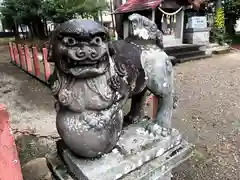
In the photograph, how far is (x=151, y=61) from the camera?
1.27 metres

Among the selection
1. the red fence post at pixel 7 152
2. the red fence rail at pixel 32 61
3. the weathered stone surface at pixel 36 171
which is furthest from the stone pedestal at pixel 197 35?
the red fence post at pixel 7 152

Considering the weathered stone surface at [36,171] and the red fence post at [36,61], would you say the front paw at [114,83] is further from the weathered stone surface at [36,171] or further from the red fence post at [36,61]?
the red fence post at [36,61]

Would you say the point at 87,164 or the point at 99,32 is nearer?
the point at 99,32

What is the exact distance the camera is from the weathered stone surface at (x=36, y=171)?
2027mm

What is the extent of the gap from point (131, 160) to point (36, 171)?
1257 millimetres

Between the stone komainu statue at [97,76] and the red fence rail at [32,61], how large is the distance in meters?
4.19

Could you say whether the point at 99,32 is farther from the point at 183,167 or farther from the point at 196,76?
the point at 196,76

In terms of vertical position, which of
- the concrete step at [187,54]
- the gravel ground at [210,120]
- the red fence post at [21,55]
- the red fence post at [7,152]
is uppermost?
the red fence post at [7,152]

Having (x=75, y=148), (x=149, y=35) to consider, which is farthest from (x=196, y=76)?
(x=75, y=148)

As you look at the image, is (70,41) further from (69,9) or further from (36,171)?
(69,9)

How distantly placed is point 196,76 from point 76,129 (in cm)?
541

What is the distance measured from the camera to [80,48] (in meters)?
0.98

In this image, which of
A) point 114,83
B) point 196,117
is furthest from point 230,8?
point 114,83

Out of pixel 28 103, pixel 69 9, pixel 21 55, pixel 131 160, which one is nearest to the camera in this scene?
pixel 131 160
